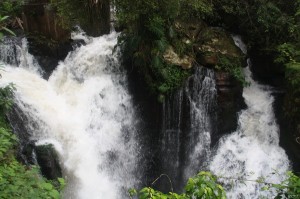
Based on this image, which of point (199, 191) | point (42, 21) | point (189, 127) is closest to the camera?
point (199, 191)

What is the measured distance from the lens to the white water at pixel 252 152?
818cm

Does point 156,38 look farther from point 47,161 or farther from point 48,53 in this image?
point 47,161

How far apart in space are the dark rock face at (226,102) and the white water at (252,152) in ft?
0.63

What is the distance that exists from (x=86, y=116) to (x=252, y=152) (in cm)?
444

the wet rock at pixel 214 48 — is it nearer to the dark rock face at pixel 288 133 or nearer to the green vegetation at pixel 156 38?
the green vegetation at pixel 156 38

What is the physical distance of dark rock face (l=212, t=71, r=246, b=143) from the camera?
8938mm

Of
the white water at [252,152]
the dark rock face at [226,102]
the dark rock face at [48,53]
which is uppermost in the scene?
the dark rock face at [48,53]

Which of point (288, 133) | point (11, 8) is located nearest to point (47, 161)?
point (11, 8)

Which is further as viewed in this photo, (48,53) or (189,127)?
(48,53)

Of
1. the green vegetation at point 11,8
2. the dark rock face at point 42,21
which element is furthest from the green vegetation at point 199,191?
the green vegetation at point 11,8

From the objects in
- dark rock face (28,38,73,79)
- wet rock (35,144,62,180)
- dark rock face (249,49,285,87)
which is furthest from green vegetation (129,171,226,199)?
dark rock face (249,49,285,87)

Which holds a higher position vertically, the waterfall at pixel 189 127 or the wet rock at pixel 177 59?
the wet rock at pixel 177 59

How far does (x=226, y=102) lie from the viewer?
355 inches

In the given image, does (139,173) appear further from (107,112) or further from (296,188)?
(296,188)
